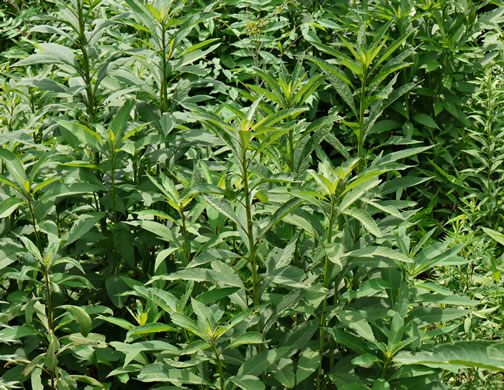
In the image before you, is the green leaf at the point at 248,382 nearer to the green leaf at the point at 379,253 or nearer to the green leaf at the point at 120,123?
the green leaf at the point at 379,253

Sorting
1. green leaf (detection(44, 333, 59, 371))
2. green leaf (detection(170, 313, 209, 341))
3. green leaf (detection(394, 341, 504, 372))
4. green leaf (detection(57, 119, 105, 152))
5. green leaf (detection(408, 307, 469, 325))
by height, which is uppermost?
green leaf (detection(394, 341, 504, 372))

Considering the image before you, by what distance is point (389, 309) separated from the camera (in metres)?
2.10

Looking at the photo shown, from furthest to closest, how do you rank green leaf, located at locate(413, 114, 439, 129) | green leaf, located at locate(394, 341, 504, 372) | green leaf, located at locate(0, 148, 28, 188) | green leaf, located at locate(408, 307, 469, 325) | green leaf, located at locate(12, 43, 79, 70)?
1. green leaf, located at locate(413, 114, 439, 129)
2. green leaf, located at locate(12, 43, 79, 70)
3. green leaf, located at locate(0, 148, 28, 188)
4. green leaf, located at locate(408, 307, 469, 325)
5. green leaf, located at locate(394, 341, 504, 372)

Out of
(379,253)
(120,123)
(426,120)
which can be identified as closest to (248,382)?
(379,253)

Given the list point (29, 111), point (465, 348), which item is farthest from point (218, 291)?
point (29, 111)

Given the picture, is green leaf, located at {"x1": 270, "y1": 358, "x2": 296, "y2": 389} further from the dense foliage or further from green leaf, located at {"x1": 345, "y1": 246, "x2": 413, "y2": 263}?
green leaf, located at {"x1": 345, "y1": 246, "x2": 413, "y2": 263}

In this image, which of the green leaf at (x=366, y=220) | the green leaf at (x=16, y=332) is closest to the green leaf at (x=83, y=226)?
the green leaf at (x=16, y=332)

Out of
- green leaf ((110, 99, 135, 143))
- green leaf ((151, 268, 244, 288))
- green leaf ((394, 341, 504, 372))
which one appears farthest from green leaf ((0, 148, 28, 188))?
green leaf ((394, 341, 504, 372))

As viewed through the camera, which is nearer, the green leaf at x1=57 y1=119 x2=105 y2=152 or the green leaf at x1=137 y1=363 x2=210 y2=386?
the green leaf at x1=137 y1=363 x2=210 y2=386

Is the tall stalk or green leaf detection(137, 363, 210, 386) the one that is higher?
the tall stalk

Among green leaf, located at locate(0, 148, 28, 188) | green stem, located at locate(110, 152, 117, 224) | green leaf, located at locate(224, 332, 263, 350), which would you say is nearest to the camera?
green leaf, located at locate(224, 332, 263, 350)

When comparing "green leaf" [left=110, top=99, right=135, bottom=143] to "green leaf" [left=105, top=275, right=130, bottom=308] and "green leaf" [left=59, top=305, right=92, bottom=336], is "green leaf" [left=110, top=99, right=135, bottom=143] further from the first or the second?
"green leaf" [left=59, top=305, right=92, bottom=336]

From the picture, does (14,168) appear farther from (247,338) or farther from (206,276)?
(247,338)

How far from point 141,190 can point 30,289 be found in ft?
2.09
